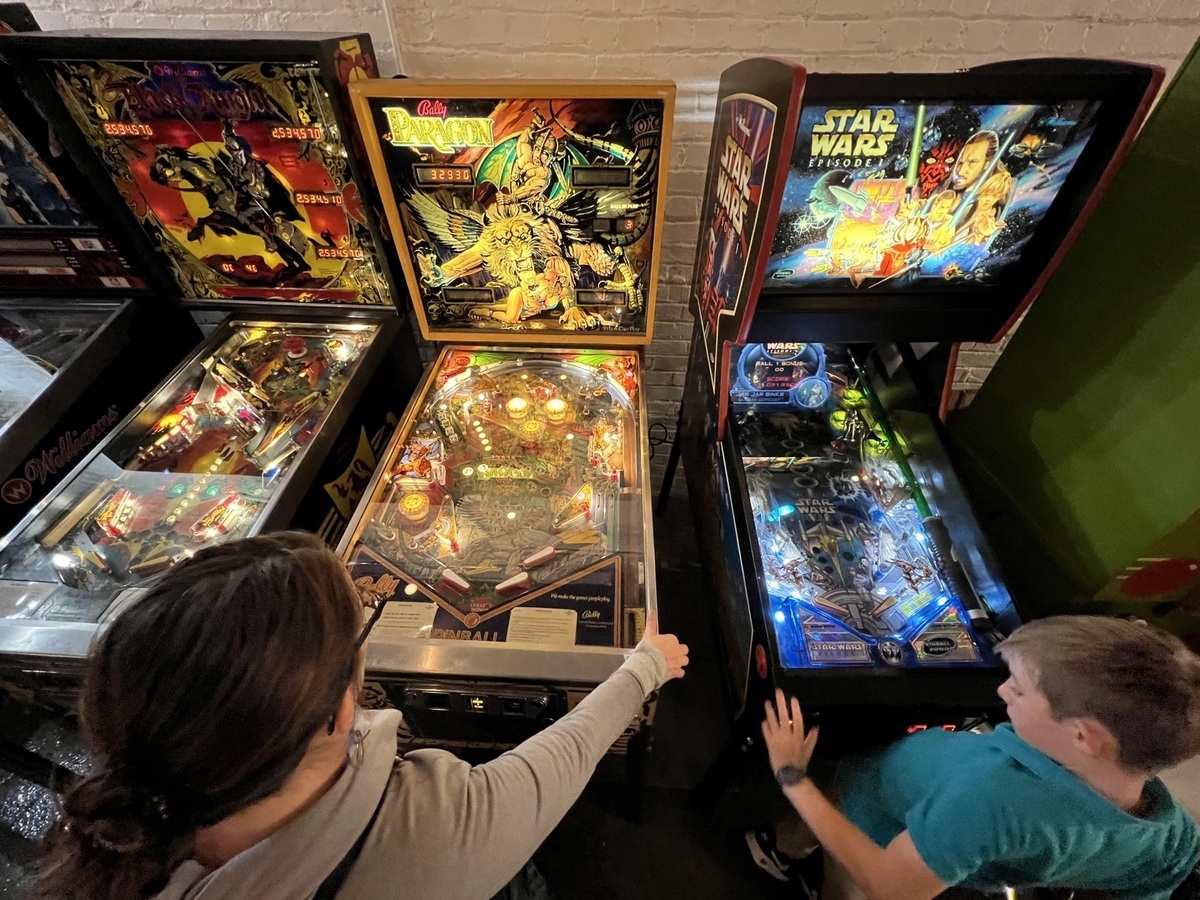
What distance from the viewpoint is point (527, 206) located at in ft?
5.59

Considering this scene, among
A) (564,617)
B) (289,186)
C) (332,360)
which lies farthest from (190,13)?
(564,617)

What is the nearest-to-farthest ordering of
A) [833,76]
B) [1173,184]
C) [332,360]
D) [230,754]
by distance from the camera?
[230,754] → [833,76] → [1173,184] → [332,360]

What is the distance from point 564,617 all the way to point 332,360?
1.37m

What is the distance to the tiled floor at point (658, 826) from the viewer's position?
182 centimetres

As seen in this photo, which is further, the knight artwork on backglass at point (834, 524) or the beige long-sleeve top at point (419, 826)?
the knight artwork on backglass at point (834, 524)

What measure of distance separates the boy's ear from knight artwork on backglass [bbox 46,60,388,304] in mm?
2164

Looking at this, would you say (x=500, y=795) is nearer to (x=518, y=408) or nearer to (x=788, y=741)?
(x=788, y=741)

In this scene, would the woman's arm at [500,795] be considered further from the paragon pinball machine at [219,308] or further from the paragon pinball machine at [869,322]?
the paragon pinball machine at [219,308]

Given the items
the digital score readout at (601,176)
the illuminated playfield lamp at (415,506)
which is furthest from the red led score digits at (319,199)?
A: the illuminated playfield lamp at (415,506)

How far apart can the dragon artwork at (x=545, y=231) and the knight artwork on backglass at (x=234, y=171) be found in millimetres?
267

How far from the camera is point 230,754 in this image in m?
0.68

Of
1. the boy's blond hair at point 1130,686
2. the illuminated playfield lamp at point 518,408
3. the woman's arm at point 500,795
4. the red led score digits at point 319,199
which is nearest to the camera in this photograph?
the woman's arm at point 500,795

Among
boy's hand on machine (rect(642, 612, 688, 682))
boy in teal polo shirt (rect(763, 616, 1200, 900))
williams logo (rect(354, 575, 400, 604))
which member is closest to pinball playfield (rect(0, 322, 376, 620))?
williams logo (rect(354, 575, 400, 604))

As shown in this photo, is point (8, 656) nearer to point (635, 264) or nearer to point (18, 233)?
point (18, 233)
